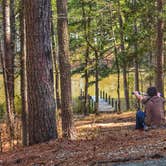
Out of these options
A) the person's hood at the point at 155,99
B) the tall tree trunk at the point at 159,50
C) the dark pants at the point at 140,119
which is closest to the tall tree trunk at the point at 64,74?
the dark pants at the point at 140,119

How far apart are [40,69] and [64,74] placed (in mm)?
2603

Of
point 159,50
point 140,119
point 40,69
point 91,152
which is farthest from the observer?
point 159,50

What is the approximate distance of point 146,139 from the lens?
884 cm

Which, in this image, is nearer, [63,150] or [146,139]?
[63,150]

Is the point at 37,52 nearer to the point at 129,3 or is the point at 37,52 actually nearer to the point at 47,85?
the point at 47,85

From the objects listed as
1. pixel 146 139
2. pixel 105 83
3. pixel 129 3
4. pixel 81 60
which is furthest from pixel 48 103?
pixel 105 83

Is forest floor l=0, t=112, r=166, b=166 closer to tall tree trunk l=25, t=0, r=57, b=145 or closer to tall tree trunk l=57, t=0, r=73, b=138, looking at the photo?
tall tree trunk l=25, t=0, r=57, b=145

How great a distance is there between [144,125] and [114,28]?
55.6 ft

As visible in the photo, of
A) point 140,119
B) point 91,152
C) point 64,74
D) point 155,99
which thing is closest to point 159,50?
point 64,74

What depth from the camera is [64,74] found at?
12.2 m

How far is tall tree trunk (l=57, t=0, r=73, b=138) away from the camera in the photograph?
39.8ft

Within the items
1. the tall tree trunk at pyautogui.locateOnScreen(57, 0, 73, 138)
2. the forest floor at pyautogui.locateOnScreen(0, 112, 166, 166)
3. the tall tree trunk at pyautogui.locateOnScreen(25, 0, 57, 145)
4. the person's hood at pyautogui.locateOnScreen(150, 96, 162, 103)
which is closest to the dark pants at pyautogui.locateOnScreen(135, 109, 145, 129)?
the person's hood at pyautogui.locateOnScreen(150, 96, 162, 103)

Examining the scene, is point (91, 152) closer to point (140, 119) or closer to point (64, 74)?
point (140, 119)

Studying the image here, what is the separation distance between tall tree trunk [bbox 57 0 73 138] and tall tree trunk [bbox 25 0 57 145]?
235 cm
